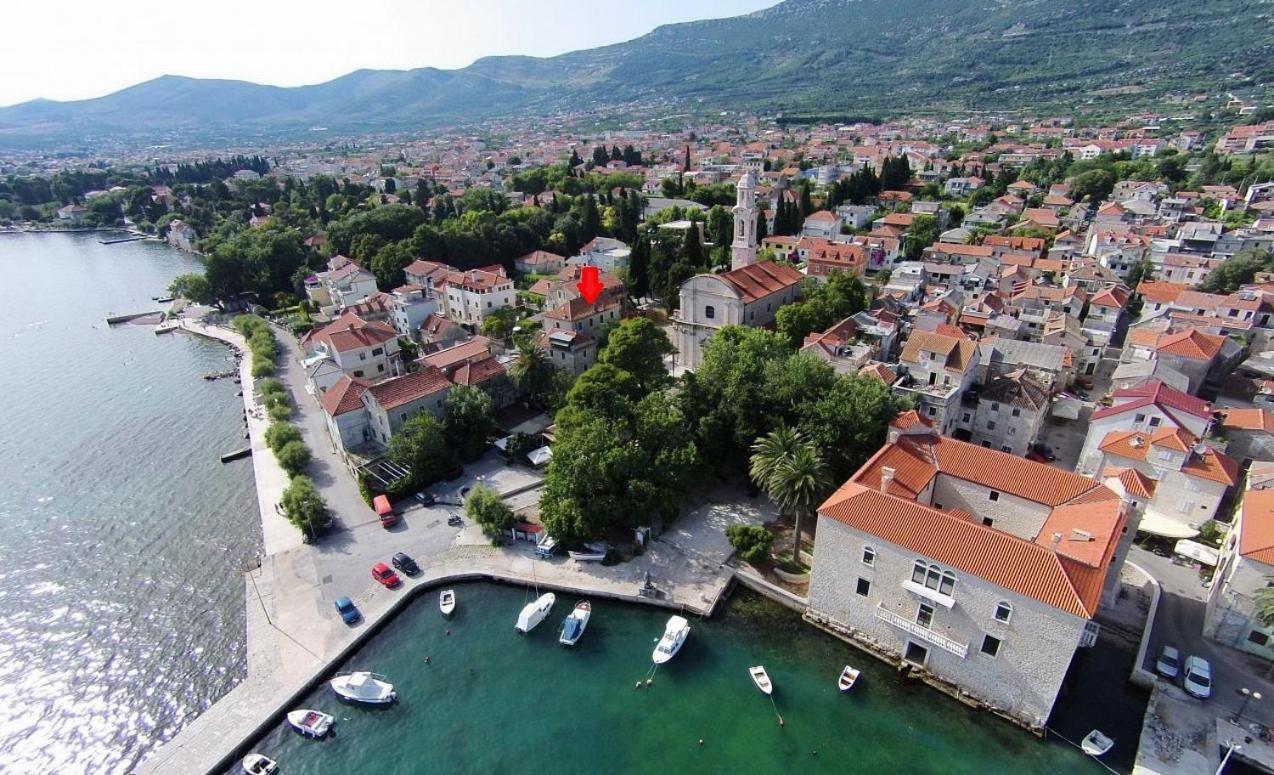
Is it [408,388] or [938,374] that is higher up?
[938,374]

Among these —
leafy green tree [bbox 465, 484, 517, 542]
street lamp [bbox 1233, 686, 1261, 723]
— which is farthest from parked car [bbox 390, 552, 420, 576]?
street lamp [bbox 1233, 686, 1261, 723]

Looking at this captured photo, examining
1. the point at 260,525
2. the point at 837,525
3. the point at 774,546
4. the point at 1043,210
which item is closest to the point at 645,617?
the point at 774,546

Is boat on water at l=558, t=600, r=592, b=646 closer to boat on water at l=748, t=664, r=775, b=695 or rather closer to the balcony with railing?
boat on water at l=748, t=664, r=775, b=695

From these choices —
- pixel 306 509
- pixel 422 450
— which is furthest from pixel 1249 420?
pixel 306 509

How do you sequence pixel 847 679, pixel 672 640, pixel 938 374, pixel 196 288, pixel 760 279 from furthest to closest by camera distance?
pixel 196 288
pixel 760 279
pixel 938 374
pixel 672 640
pixel 847 679

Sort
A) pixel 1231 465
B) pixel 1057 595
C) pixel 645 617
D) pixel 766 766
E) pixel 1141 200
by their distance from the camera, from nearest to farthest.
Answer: pixel 1057 595 → pixel 766 766 → pixel 645 617 → pixel 1231 465 → pixel 1141 200

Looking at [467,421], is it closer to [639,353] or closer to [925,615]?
[639,353]

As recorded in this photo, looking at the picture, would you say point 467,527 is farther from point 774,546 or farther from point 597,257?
point 597,257
